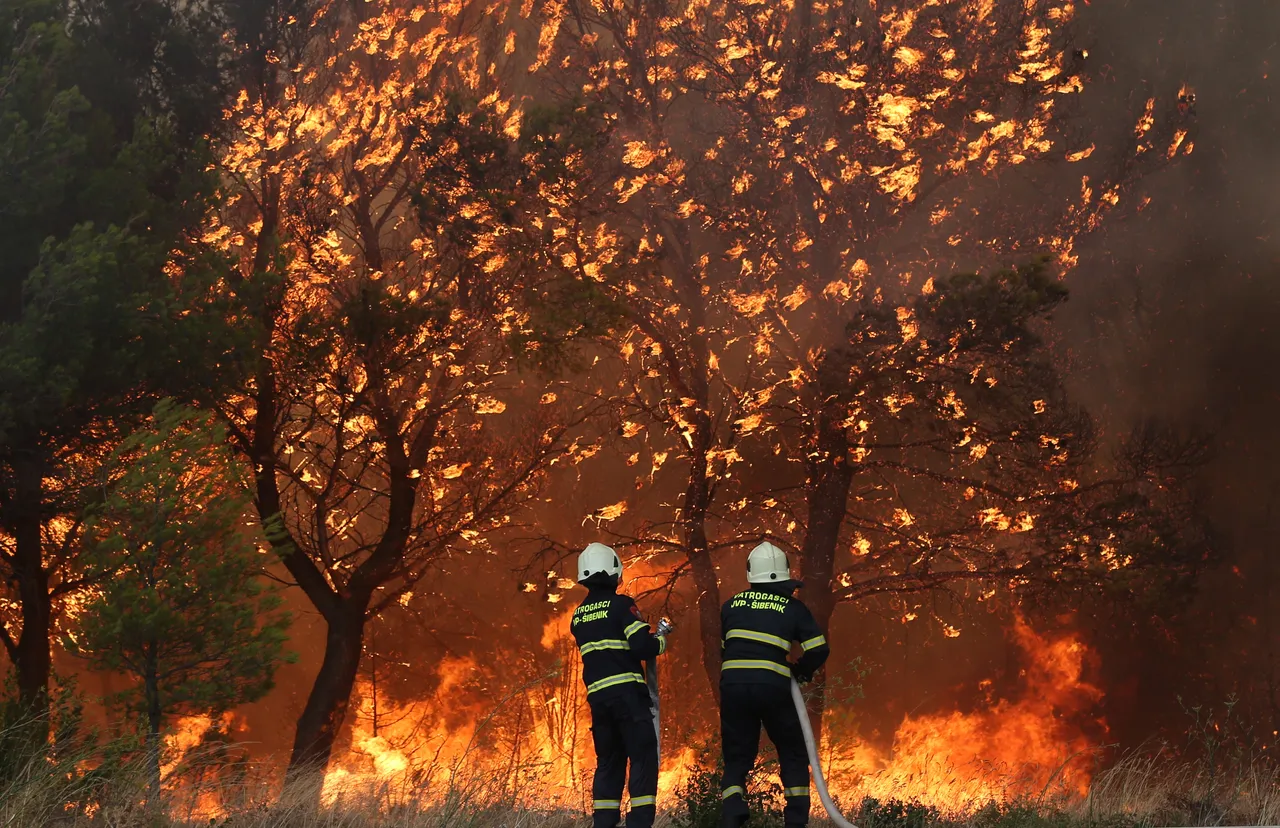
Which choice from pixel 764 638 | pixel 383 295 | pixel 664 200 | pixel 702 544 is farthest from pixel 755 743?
pixel 664 200

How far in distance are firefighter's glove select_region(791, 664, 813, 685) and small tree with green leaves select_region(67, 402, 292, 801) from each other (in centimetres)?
524

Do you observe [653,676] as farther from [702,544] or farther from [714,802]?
[702,544]

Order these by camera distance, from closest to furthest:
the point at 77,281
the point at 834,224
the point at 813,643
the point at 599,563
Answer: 1. the point at 813,643
2. the point at 599,563
3. the point at 77,281
4. the point at 834,224

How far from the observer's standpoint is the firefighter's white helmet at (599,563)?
28.1ft

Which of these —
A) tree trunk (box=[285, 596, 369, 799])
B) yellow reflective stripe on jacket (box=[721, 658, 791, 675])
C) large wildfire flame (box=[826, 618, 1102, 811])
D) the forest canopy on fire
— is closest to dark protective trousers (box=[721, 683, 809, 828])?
yellow reflective stripe on jacket (box=[721, 658, 791, 675])

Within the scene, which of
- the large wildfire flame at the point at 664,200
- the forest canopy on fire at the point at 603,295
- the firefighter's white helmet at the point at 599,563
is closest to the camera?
the firefighter's white helmet at the point at 599,563

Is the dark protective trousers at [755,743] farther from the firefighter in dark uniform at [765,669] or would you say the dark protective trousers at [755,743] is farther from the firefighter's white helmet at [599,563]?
the firefighter's white helmet at [599,563]

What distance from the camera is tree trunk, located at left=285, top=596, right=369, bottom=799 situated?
714 inches

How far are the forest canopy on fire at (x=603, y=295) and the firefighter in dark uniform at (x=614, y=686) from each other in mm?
5440

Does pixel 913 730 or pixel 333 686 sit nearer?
pixel 333 686

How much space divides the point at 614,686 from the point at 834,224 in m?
11.6

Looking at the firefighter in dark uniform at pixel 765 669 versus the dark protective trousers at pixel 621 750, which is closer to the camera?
the dark protective trousers at pixel 621 750

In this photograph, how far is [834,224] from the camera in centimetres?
1873

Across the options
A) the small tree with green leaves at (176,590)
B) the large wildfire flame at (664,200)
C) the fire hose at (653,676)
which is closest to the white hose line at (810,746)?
the fire hose at (653,676)
